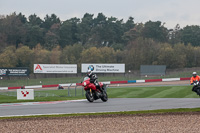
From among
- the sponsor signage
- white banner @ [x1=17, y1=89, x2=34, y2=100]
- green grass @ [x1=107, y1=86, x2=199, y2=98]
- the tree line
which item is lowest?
green grass @ [x1=107, y1=86, x2=199, y2=98]

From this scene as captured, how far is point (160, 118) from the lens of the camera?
13.4 meters

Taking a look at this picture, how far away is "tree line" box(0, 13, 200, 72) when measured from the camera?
276ft

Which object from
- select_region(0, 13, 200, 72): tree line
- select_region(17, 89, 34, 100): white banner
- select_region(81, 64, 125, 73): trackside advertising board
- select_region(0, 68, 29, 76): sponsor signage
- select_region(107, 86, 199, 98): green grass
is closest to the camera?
select_region(17, 89, 34, 100): white banner

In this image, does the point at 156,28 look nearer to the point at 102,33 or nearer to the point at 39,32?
the point at 102,33

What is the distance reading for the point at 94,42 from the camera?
430 feet

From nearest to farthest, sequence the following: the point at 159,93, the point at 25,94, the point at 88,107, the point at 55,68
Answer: the point at 88,107
the point at 25,94
the point at 159,93
the point at 55,68

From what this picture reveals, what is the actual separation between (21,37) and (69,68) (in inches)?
2124

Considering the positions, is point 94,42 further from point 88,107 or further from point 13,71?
point 88,107

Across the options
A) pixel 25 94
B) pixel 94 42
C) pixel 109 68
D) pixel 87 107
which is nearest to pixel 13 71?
pixel 109 68

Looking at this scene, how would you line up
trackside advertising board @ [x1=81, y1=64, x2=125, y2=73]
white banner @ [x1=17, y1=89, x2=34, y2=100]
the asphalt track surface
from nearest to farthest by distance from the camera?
the asphalt track surface
white banner @ [x1=17, y1=89, x2=34, y2=100]
trackside advertising board @ [x1=81, y1=64, x2=125, y2=73]

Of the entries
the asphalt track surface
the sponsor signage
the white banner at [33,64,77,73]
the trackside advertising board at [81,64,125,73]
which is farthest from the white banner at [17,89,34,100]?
the white banner at [33,64,77,73]

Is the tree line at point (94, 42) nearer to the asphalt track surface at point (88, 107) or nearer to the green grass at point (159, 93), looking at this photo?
the green grass at point (159, 93)

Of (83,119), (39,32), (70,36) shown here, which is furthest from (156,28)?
(83,119)

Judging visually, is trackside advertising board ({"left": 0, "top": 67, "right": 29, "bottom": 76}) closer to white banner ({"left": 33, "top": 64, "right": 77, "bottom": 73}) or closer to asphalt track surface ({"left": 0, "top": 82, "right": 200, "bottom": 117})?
white banner ({"left": 33, "top": 64, "right": 77, "bottom": 73})
